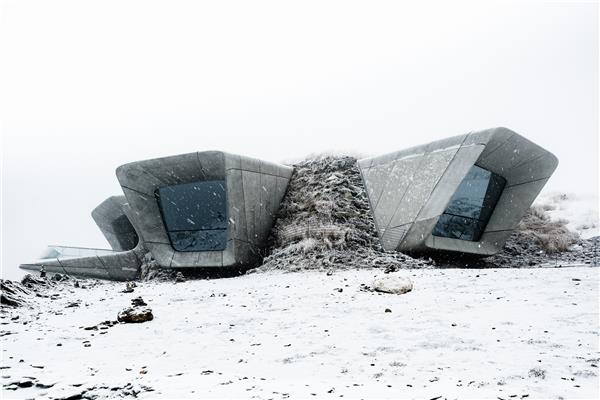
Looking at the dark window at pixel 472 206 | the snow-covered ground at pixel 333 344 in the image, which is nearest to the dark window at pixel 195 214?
the snow-covered ground at pixel 333 344

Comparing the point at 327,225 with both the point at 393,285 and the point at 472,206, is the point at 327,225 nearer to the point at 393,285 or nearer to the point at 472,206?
the point at 472,206

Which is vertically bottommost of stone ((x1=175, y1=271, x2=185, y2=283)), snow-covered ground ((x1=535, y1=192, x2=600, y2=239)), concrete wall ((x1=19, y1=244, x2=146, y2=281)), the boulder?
concrete wall ((x1=19, y1=244, x2=146, y2=281))

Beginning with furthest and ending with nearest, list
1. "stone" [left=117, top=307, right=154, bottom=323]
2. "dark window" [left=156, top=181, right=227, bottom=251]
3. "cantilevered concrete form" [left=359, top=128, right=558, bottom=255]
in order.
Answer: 1. "dark window" [left=156, top=181, right=227, bottom=251]
2. "cantilevered concrete form" [left=359, top=128, right=558, bottom=255]
3. "stone" [left=117, top=307, right=154, bottom=323]

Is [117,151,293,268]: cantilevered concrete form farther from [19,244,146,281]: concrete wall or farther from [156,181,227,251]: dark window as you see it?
[19,244,146,281]: concrete wall

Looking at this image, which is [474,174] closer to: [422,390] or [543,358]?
[543,358]

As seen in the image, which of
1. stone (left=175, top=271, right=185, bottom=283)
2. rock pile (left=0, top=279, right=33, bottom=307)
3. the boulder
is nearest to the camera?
rock pile (left=0, top=279, right=33, bottom=307)

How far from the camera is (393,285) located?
7332mm

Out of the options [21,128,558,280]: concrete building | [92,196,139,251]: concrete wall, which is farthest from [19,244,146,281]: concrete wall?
[92,196,139,251]: concrete wall

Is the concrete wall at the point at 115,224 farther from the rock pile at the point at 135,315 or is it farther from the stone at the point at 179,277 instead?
the rock pile at the point at 135,315

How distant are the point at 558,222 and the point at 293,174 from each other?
40.3 feet

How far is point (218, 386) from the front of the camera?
360 cm

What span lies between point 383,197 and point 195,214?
23.0ft

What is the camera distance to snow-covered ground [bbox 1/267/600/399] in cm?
350

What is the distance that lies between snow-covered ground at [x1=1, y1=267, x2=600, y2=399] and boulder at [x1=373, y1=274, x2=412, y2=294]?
0.20 m
